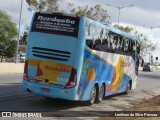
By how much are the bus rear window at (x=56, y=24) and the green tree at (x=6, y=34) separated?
2405 inches

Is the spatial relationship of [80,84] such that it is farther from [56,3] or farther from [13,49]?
[13,49]

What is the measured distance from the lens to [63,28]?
44.5 feet

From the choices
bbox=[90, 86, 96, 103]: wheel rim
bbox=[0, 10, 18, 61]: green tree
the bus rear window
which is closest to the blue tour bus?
the bus rear window

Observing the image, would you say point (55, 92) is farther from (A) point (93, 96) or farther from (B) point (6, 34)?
(B) point (6, 34)

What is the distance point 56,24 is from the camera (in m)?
13.7

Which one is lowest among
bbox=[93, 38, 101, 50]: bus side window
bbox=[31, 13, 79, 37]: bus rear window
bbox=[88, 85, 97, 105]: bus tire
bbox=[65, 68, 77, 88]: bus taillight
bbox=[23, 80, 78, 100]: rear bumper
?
bbox=[88, 85, 97, 105]: bus tire

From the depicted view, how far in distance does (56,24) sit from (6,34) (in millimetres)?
62148

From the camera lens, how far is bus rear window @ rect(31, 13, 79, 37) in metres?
13.5

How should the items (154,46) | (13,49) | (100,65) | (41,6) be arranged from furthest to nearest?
(154,46), (13,49), (41,6), (100,65)

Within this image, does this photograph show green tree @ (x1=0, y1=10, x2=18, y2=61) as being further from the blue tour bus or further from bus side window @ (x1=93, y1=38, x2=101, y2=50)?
the blue tour bus

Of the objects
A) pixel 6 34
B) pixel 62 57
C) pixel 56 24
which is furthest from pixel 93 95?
pixel 6 34

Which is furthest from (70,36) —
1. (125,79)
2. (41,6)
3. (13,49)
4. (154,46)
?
(154,46)

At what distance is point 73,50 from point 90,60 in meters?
1.08

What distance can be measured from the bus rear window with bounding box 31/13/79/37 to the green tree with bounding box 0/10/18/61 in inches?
2405
